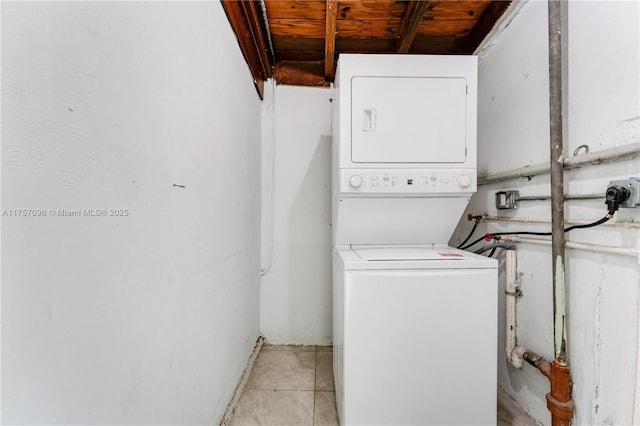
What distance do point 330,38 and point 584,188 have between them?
1.64 metres

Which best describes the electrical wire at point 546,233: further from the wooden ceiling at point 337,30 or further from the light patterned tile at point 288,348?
the light patterned tile at point 288,348

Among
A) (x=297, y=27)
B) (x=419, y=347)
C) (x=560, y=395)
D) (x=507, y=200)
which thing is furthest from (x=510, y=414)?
(x=297, y=27)

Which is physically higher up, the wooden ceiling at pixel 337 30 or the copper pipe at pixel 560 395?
the wooden ceiling at pixel 337 30

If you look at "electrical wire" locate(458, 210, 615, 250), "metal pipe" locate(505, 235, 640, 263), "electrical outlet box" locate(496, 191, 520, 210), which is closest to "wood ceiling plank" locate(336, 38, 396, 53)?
"electrical outlet box" locate(496, 191, 520, 210)

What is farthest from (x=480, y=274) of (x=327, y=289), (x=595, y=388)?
(x=327, y=289)

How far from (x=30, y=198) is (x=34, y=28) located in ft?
0.95

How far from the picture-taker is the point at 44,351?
1.43 ft

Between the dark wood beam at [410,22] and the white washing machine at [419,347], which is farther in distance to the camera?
the dark wood beam at [410,22]

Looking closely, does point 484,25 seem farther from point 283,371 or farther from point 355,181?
point 283,371

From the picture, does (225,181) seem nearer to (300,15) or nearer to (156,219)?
(156,219)

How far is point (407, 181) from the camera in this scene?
1301 millimetres

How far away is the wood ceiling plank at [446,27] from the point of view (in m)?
1.69

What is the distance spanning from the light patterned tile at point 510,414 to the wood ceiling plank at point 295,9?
2.63m

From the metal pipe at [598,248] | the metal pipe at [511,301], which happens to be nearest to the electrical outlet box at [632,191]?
the metal pipe at [598,248]
